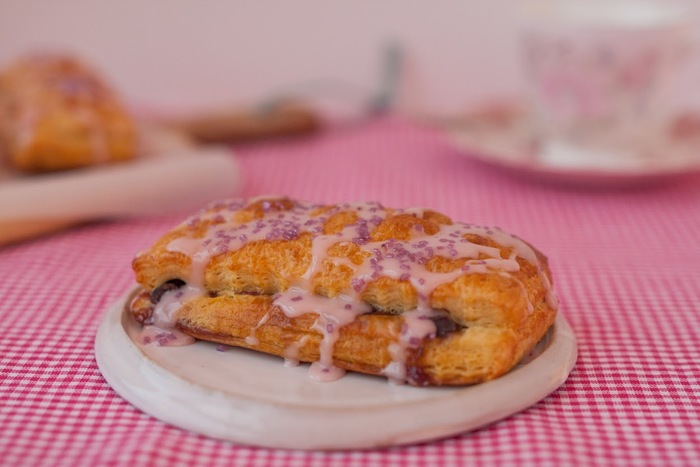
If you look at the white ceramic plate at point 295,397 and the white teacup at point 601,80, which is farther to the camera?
the white teacup at point 601,80

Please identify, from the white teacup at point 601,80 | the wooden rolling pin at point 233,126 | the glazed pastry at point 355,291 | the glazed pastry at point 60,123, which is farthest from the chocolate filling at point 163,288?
the white teacup at point 601,80

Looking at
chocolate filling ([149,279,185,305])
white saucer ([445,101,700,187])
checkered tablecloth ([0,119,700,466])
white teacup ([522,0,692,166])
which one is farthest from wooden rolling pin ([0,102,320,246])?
chocolate filling ([149,279,185,305])

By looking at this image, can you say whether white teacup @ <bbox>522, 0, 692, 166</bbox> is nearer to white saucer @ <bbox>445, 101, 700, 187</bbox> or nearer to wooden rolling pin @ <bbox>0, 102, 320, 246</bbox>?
white saucer @ <bbox>445, 101, 700, 187</bbox>

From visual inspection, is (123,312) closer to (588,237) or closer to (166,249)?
(166,249)

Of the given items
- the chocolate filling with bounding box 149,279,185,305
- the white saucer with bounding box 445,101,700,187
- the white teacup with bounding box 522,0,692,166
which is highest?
the chocolate filling with bounding box 149,279,185,305

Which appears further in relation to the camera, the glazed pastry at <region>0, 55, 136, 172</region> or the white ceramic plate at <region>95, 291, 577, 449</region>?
the glazed pastry at <region>0, 55, 136, 172</region>

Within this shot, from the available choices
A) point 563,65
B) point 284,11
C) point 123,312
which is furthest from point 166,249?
point 284,11

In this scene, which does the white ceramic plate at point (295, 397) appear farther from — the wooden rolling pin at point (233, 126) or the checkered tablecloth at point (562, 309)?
the wooden rolling pin at point (233, 126)

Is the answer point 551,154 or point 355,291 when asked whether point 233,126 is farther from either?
point 355,291
